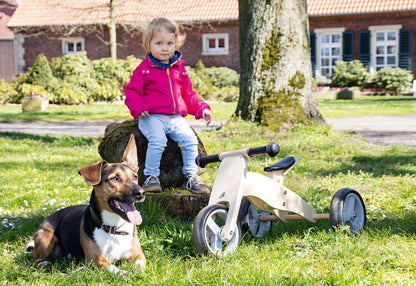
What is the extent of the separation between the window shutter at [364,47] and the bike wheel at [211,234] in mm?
24876

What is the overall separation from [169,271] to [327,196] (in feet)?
8.41

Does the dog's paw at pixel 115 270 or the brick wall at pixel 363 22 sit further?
the brick wall at pixel 363 22

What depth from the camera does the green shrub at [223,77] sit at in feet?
84.5

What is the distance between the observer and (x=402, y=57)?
26391 millimetres

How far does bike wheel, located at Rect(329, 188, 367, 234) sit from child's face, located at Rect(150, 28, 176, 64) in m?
1.95

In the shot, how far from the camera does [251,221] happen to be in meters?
4.30

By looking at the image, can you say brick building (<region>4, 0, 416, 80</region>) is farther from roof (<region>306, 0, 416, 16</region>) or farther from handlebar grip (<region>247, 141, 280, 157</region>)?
handlebar grip (<region>247, 141, 280, 157</region>)

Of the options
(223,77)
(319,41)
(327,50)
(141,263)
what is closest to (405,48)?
(327,50)

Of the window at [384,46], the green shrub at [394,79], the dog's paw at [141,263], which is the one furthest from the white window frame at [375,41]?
the dog's paw at [141,263]

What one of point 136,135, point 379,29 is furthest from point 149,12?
point 136,135

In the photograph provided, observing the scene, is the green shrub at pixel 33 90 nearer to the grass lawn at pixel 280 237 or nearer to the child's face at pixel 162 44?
the grass lawn at pixel 280 237

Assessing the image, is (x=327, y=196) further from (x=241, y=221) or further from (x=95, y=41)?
(x=95, y=41)

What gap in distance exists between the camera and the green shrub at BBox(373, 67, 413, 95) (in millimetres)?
24844

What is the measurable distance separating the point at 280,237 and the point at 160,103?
5.36 feet
